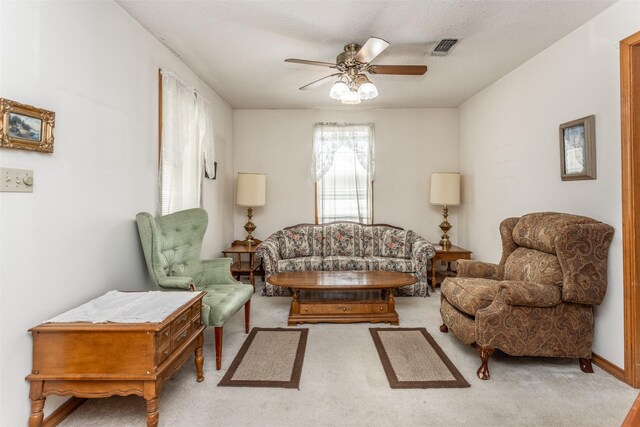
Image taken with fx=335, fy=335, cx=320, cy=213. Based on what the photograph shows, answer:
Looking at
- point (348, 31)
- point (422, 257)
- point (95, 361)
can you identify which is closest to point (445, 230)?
point (422, 257)

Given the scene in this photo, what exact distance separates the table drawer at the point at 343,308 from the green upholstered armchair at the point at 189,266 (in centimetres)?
62

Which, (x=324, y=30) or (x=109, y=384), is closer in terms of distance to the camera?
(x=109, y=384)

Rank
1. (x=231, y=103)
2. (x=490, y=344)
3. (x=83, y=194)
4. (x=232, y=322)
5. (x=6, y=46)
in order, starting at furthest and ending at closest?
(x=231, y=103) < (x=232, y=322) < (x=490, y=344) < (x=83, y=194) < (x=6, y=46)

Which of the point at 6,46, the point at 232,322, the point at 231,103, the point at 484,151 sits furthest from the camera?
the point at 231,103

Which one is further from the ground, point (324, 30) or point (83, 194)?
point (324, 30)

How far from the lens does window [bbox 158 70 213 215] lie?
3055 mm

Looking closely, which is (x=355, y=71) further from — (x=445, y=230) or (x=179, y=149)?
(x=445, y=230)

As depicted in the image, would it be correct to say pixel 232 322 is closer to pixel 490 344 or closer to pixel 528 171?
pixel 490 344

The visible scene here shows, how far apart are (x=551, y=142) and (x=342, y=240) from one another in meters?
2.78

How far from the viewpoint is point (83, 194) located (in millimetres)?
2078

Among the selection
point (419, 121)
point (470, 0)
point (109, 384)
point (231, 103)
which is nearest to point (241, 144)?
point (231, 103)

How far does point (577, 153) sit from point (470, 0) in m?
1.52

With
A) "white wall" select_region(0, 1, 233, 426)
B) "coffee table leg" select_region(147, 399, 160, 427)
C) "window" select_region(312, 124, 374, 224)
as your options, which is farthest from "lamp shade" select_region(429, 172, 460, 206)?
"coffee table leg" select_region(147, 399, 160, 427)

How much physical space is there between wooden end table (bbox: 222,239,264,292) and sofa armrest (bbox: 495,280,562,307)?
306 cm
